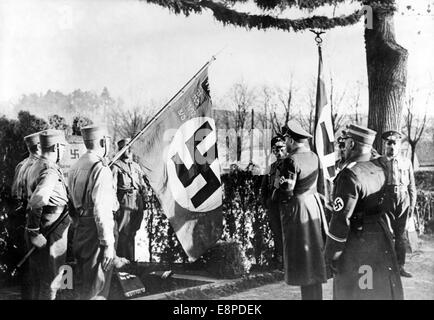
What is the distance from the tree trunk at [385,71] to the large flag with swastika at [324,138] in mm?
488

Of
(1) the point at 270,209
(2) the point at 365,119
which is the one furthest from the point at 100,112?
(2) the point at 365,119

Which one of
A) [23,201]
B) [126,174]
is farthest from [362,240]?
[23,201]

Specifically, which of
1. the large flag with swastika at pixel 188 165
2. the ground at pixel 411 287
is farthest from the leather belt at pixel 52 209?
the ground at pixel 411 287

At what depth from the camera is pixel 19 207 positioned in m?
5.91

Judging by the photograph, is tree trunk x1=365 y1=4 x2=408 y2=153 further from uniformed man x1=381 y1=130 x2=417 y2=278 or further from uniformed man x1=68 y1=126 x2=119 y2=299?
uniformed man x1=68 y1=126 x2=119 y2=299

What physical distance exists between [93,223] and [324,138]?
Result: 275cm

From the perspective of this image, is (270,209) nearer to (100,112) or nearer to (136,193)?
(136,193)

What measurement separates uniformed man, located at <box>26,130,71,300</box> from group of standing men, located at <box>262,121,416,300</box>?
7.78ft

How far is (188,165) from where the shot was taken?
584 centimetres

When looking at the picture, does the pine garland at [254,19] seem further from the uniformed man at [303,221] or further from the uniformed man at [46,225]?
the uniformed man at [46,225]

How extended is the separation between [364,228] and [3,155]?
412 centimetres

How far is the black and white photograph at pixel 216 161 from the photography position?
572 centimetres

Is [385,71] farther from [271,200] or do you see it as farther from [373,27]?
[271,200]
